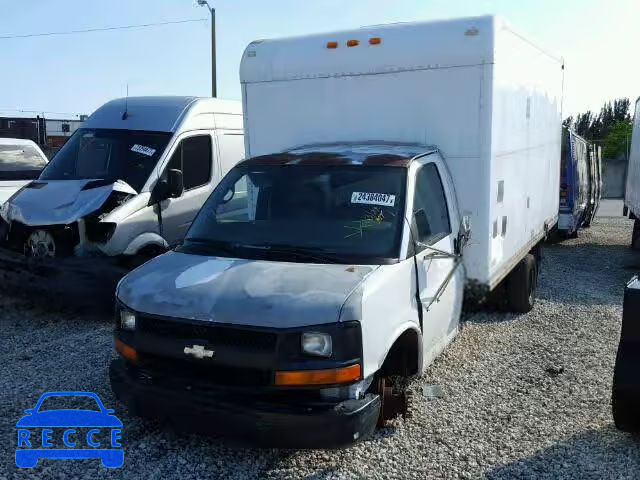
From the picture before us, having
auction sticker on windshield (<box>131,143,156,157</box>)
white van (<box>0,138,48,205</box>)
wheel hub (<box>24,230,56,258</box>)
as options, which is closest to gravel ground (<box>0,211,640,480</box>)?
wheel hub (<box>24,230,56,258</box>)

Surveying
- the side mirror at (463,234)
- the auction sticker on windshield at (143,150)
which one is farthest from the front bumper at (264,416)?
the auction sticker on windshield at (143,150)

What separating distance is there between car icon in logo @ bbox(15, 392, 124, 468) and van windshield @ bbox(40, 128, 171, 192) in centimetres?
348

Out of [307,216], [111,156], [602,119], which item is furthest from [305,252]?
[602,119]

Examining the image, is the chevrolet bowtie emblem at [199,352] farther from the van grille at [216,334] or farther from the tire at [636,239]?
the tire at [636,239]

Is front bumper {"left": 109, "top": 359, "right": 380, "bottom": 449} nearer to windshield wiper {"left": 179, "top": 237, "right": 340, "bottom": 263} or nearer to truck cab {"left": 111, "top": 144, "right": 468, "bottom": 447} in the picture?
truck cab {"left": 111, "top": 144, "right": 468, "bottom": 447}

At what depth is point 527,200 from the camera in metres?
7.47

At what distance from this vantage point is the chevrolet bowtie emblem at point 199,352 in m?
3.74

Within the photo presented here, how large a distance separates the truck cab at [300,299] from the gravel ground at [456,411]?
42 cm

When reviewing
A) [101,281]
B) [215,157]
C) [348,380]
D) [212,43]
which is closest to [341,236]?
[348,380]

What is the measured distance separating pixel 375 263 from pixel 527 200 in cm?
391

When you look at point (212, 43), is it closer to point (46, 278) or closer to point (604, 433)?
point (46, 278)

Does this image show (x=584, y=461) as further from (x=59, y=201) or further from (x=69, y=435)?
(x=59, y=201)

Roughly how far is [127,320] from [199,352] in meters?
0.65

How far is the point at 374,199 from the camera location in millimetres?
4645
